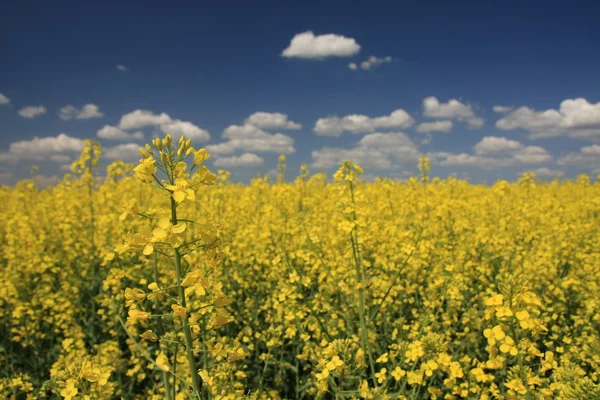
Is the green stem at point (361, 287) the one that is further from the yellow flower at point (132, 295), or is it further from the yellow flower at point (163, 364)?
the yellow flower at point (132, 295)

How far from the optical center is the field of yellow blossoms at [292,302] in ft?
5.22

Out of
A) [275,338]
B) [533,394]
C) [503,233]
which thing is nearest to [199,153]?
[275,338]

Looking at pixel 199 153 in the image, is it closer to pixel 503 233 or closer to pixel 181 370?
pixel 181 370

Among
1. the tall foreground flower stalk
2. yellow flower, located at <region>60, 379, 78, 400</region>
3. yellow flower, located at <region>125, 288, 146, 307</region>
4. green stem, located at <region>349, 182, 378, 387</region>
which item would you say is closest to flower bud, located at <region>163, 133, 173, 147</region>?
the tall foreground flower stalk

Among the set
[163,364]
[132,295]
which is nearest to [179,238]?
[132,295]

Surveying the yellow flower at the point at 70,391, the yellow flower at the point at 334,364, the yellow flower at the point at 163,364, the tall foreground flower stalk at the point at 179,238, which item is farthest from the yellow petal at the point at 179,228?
the yellow flower at the point at 334,364

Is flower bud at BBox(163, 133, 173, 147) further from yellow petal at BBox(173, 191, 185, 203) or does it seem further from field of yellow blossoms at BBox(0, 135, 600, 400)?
yellow petal at BBox(173, 191, 185, 203)

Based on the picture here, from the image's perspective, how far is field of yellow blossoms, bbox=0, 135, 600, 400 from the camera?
1.59 meters

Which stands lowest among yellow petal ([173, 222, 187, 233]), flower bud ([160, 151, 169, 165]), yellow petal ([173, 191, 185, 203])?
yellow petal ([173, 222, 187, 233])

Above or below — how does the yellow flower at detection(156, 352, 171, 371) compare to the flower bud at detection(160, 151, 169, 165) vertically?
below

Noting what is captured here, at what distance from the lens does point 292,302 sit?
311 cm

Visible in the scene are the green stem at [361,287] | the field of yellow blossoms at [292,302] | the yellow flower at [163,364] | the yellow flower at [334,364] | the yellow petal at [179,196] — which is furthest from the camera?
the green stem at [361,287]

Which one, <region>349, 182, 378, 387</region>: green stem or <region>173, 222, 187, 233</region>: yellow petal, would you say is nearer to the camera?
<region>173, 222, 187, 233</region>: yellow petal

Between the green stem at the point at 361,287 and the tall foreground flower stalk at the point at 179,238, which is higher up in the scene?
the tall foreground flower stalk at the point at 179,238
